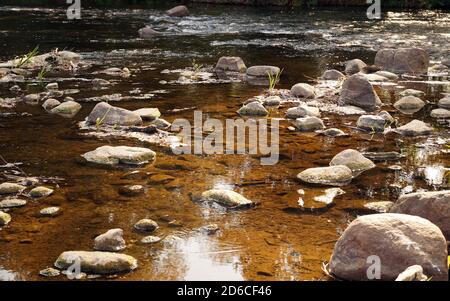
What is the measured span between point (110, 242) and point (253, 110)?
4540 millimetres

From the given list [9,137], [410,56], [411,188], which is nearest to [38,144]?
[9,137]

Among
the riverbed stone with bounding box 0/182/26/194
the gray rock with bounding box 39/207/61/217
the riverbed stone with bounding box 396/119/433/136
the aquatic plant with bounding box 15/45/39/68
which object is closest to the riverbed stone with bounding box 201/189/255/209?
the gray rock with bounding box 39/207/61/217

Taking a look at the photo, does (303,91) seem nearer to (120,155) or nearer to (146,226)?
(120,155)

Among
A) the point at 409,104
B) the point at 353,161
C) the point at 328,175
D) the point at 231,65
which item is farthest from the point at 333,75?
the point at 328,175

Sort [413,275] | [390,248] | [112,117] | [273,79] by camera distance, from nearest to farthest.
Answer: [413,275]
[390,248]
[112,117]
[273,79]

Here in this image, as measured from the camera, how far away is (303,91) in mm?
10070

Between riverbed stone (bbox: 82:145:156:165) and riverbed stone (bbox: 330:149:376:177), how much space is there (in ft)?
6.22

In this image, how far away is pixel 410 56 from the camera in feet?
40.3

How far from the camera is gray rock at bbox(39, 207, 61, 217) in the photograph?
210 inches

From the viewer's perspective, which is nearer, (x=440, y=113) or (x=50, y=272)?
(x=50, y=272)

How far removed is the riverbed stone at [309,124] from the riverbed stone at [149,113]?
1847 mm

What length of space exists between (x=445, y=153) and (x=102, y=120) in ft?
13.3

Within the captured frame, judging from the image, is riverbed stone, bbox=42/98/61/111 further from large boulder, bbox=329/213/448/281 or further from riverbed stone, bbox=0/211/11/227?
large boulder, bbox=329/213/448/281
